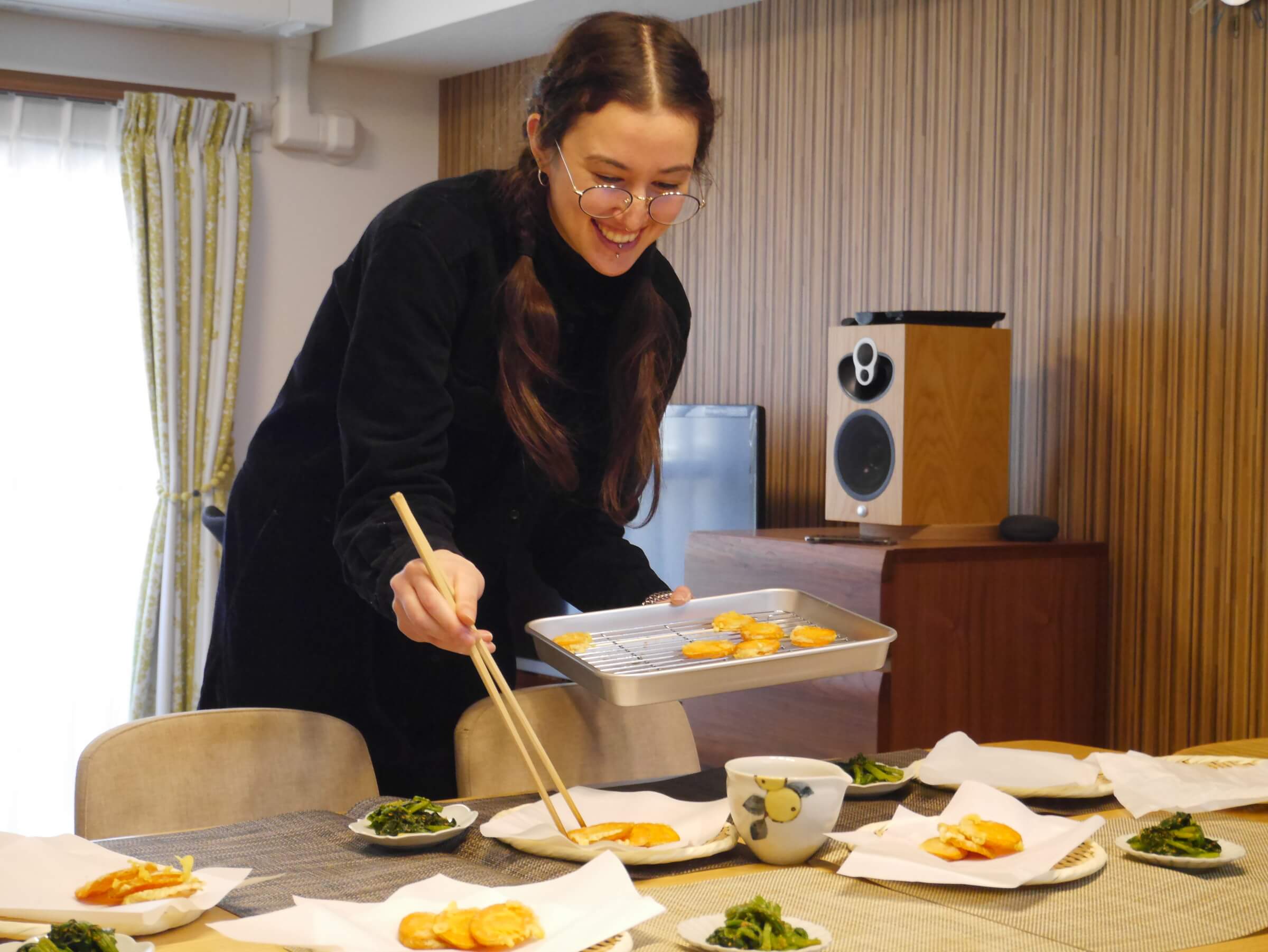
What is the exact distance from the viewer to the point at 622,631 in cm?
153

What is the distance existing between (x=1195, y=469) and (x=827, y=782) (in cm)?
190

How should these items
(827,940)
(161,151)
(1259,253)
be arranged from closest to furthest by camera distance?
1. (827,940)
2. (1259,253)
3. (161,151)

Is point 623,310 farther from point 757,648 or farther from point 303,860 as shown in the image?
point 303,860

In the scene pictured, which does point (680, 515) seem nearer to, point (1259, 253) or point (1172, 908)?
point (1259, 253)

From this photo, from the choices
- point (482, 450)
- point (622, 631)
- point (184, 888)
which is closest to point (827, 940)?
point (184, 888)

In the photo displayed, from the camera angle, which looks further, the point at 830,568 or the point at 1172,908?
the point at 830,568

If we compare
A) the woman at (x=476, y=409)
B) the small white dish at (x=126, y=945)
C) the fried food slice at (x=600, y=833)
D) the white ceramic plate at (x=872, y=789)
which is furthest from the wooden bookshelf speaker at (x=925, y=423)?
the small white dish at (x=126, y=945)

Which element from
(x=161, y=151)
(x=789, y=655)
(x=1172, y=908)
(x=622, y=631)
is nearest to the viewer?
(x=1172, y=908)

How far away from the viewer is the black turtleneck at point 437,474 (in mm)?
1464

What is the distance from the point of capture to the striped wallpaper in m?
2.63

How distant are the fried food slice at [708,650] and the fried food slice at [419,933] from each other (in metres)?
0.58

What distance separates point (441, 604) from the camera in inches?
44.9

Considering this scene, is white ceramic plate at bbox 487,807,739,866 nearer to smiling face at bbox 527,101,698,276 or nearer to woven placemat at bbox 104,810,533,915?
woven placemat at bbox 104,810,533,915

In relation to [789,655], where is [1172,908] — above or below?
below
